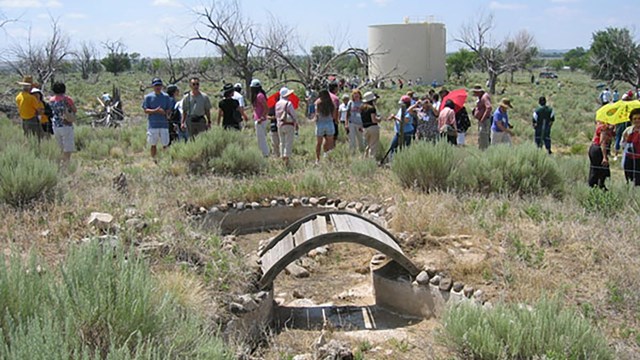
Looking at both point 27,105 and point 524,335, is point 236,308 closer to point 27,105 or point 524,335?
point 524,335

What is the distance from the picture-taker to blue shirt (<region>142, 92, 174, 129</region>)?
11289mm

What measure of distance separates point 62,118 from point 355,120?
5596mm

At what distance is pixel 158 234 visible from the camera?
6910 millimetres

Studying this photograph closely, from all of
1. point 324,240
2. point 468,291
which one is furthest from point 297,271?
point 468,291

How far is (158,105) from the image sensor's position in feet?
37.2

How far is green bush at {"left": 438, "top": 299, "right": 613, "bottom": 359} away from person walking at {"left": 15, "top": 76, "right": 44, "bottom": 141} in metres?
9.33

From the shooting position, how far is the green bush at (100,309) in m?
3.52

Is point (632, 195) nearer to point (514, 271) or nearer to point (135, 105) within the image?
point (514, 271)

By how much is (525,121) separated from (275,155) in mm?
17472

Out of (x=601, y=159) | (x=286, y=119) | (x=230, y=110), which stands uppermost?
(x=230, y=110)

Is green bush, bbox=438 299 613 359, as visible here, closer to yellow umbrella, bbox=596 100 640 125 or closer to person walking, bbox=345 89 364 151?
yellow umbrella, bbox=596 100 640 125

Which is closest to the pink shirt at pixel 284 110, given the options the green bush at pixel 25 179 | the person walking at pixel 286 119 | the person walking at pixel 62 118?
the person walking at pixel 286 119

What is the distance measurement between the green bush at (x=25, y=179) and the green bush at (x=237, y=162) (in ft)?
10.7

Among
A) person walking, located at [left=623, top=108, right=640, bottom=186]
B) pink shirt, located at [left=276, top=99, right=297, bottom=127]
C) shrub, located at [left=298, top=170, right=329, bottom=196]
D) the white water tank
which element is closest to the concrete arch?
shrub, located at [left=298, top=170, right=329, bottom=196]
